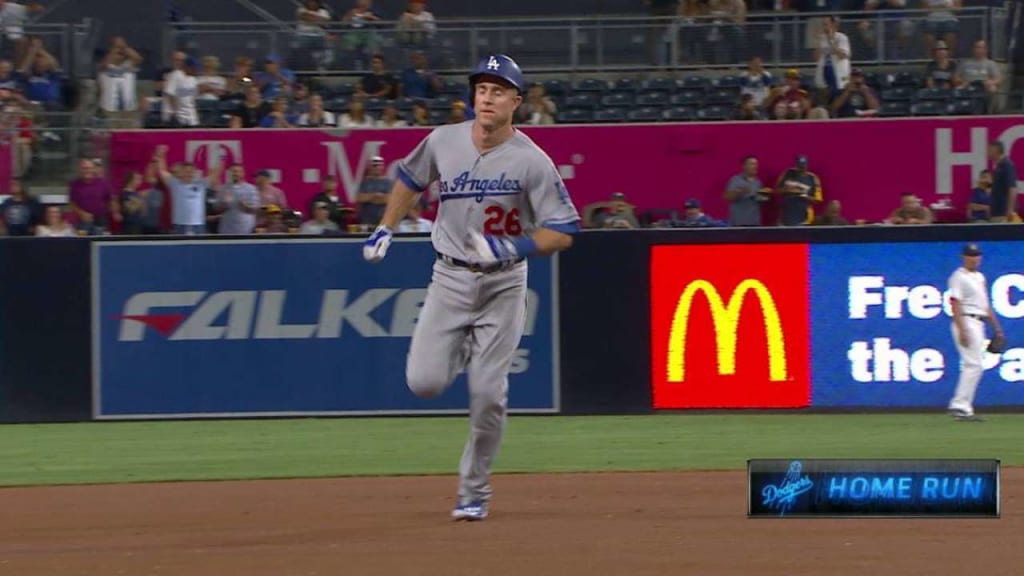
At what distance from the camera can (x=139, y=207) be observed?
18.0 m

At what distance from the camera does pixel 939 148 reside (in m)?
21.1

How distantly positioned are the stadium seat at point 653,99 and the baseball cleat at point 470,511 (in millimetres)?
13268

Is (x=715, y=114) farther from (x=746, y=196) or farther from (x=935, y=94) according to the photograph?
(x=935, y=94)

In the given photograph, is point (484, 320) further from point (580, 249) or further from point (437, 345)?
point (580, 249)

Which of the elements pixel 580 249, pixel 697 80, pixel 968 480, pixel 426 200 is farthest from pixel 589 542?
pixel 697 80

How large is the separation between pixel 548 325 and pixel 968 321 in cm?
361

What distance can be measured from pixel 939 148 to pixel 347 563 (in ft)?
48.4

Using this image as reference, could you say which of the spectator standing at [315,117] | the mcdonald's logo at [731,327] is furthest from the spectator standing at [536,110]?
the mcdonald's logo at [731,327]

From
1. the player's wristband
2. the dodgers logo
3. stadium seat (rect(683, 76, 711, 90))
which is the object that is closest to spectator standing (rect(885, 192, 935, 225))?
stadium seat (rect(683, 76, 711, 90))

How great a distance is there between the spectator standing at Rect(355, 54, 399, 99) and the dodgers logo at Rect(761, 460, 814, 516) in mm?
13830

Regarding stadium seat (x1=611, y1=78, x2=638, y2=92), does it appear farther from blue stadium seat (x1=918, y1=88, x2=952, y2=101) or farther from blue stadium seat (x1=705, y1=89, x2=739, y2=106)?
blue stadium seat (x1=918, y1=88, x2=952, y2=101)

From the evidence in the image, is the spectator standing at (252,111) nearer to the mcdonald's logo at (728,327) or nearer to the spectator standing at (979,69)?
the mcdonald's logo at (728,327)

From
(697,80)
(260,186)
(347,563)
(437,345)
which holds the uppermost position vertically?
(697,80)

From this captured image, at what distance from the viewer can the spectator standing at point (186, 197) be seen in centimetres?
1822
